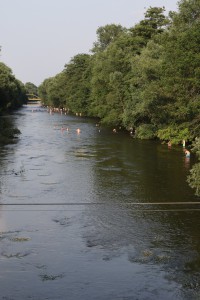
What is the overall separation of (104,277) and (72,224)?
7.58 metres

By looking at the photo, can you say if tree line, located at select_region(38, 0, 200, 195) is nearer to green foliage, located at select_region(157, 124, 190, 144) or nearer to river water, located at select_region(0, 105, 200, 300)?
green foliage, located at select_region(157, 124, 190, 144)

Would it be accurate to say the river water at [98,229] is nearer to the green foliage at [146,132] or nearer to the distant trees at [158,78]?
the distant trees at [158,78]

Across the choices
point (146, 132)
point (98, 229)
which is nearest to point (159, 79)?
point (146, 132)

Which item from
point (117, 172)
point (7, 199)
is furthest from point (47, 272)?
point (117, 172)

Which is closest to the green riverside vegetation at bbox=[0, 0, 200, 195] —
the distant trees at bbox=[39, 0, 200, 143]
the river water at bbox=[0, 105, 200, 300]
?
the distant trees at bbox=[39, 0, 200, 143]

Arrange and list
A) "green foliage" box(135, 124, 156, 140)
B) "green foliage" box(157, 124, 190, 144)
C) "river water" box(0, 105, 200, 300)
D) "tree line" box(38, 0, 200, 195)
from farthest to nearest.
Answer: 1. "green foliage" box(135, 124, 156, 140)
2. "green foliage" box(157, 124, 190, 144)
3. "tree line" box(38, 0, 200, 195)
4. "river water" box(0, 105, 200, 300)

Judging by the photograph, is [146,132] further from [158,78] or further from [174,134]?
[158,78]

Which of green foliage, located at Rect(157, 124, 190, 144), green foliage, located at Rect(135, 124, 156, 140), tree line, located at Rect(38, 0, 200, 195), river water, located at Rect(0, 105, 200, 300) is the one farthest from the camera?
green foliage, located at Rect(135, 124, 156, 140)

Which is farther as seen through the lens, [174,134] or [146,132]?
[146,132]

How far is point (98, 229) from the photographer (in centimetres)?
2695

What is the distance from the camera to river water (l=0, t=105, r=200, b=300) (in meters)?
19.9

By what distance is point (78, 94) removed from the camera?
137375 millimetres

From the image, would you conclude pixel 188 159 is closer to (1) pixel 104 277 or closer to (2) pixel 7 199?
(2) pixel 7 199

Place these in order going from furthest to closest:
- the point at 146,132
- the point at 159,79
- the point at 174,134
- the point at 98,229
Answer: the point at 146,132
the point at 159,79
the point at 174,134
the point at 98,229
